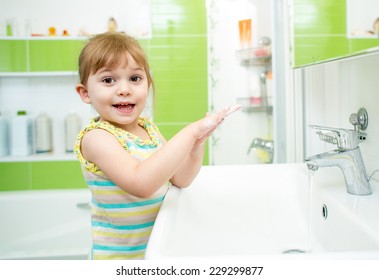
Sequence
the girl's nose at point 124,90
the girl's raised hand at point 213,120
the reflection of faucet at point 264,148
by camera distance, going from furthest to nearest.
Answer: the reflection of faucet at point 264,148, the girl's nose at point 124,90, the girl's raised hand at point 213,120

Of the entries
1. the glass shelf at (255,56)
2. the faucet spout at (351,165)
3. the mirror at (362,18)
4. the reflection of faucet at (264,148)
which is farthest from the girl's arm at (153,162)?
the glass shelf at (255,56)

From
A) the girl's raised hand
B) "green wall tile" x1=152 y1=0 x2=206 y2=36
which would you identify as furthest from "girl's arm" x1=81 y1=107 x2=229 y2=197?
"green wall tile" x1=152 y1=0 x2=206 y2=36

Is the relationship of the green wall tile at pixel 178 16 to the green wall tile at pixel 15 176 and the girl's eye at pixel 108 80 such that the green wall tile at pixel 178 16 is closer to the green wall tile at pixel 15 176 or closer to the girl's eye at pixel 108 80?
the green wall tile at pixel 15 176

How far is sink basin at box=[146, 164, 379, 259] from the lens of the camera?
71 cm

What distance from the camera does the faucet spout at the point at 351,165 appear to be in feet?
2.73

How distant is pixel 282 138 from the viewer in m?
1.62

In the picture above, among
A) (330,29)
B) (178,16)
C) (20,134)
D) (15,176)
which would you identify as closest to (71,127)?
(20,134)

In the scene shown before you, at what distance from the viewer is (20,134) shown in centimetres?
209

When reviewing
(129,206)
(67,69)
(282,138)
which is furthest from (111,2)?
(129,206)

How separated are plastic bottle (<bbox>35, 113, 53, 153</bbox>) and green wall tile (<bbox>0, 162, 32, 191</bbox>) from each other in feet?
0.38

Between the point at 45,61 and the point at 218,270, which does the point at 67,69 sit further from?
the point at 218,270

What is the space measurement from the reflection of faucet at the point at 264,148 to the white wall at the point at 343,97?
0.45m

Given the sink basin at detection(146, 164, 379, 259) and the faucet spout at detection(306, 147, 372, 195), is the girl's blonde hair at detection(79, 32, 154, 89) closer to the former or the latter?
the sink basin at detection(146, 164, 379, 259)

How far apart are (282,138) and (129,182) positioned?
3.39 feet
